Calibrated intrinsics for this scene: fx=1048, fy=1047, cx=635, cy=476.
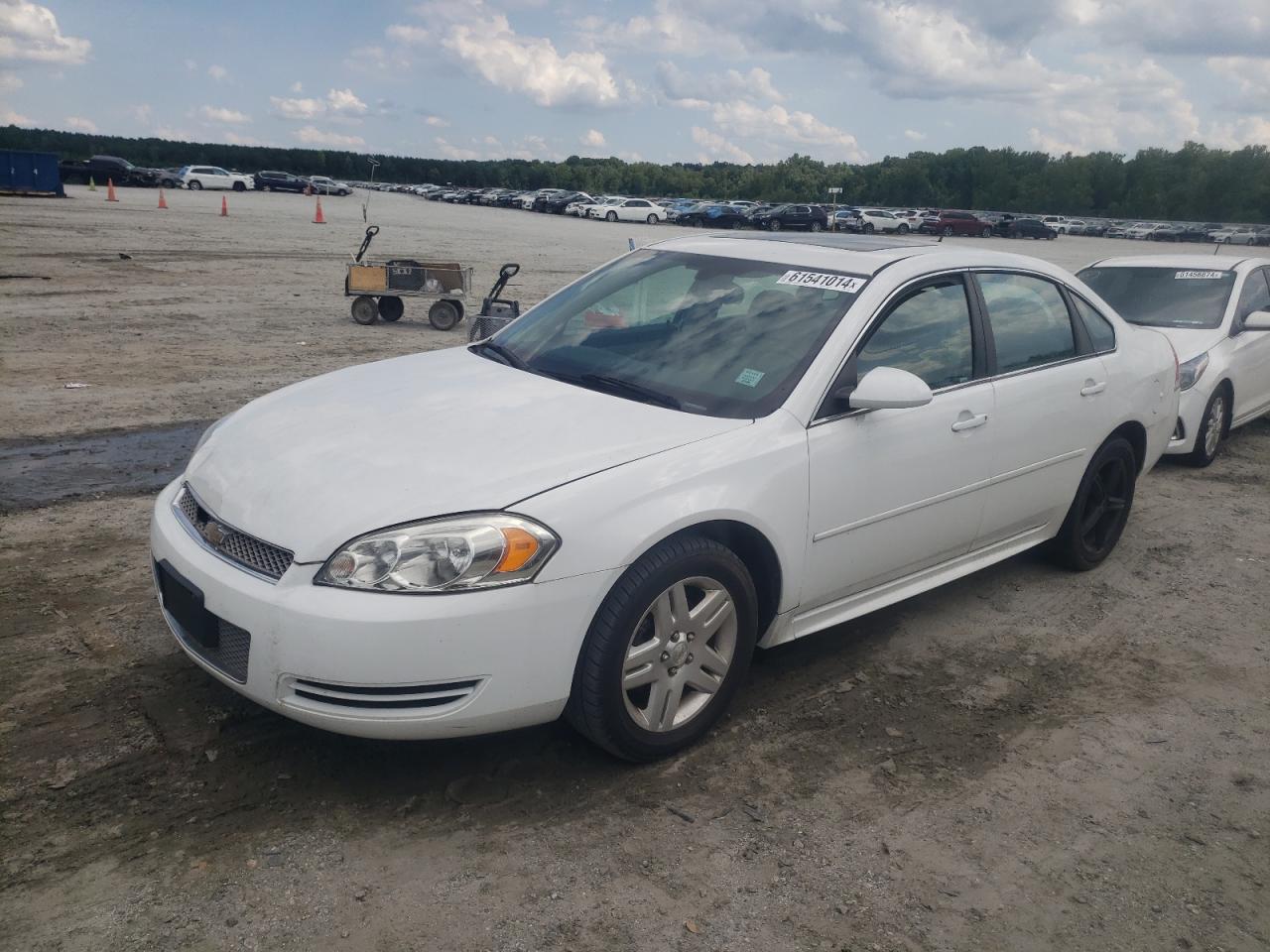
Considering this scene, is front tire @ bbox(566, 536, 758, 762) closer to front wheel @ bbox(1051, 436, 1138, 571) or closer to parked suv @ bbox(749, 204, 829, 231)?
front wheel @ bbox(1051, 436, 1138, 571)

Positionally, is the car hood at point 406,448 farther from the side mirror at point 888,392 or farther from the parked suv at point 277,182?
the parked suv at point 277,182

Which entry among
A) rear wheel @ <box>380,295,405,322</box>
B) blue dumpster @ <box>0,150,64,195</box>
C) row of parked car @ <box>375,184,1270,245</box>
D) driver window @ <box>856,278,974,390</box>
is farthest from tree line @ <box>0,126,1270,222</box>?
driver window @ <box>856,278,974,390</box>

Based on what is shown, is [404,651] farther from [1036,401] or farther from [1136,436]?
[1136,436]

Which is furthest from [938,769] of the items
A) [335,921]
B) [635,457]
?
[335,921]

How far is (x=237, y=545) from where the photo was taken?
317 cm

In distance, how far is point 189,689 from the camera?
3713 millimetres

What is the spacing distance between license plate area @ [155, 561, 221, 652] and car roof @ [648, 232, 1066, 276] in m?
2.49

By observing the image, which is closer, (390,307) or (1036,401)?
(1036,401)

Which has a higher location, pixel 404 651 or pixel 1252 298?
pixel 1252 298

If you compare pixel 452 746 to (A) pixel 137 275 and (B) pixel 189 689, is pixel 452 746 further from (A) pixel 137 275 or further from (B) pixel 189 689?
(A) pixel 137 275

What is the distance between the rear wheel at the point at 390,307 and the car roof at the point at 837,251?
9.24 meters

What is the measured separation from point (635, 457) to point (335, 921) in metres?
1.53

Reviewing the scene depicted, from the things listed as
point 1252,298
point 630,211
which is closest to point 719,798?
point 1252,298

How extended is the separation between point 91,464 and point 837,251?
15.7ft
